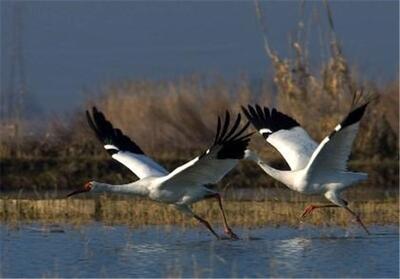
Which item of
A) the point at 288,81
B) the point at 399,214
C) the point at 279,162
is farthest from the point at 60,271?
the point at 288,81

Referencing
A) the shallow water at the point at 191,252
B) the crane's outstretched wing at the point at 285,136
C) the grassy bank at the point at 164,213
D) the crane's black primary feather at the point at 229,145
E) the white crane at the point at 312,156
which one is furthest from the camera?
the grassy bank at the point at 164,213

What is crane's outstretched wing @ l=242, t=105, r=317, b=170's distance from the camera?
15797 millimetres

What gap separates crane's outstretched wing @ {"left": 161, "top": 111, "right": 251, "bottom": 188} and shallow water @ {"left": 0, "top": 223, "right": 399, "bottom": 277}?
61cm

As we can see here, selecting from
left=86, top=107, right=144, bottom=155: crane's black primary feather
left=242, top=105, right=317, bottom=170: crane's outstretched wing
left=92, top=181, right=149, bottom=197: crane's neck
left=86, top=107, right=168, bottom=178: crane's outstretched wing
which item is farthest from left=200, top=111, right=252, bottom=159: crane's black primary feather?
left=86, top=107, right=144, bottom=155: crane's black primary feather

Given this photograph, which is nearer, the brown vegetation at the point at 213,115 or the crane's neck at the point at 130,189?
the crane's neck at the point at 130,189

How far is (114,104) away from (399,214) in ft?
44.7

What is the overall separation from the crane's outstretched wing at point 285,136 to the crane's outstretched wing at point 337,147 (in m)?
0.57

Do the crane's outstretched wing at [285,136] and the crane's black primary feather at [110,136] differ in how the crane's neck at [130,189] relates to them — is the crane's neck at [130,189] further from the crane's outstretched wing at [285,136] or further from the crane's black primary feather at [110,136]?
the crane's outstretched wing at [285,136]

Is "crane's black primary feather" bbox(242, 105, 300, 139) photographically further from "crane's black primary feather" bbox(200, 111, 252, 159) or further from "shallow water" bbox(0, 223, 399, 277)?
"crane's black primary feather" bbox(200, 111, 252, 159)

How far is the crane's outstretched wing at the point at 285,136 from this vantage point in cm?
1580

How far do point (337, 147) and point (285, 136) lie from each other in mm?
1754

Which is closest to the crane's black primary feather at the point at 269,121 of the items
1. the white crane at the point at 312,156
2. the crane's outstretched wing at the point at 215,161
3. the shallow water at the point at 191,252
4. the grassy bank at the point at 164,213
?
the white crane at the point at 312,156

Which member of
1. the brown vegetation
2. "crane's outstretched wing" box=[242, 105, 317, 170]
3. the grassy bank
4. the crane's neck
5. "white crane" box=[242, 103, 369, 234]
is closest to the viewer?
the crane's neck

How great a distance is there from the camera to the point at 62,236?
1444 centimetres
